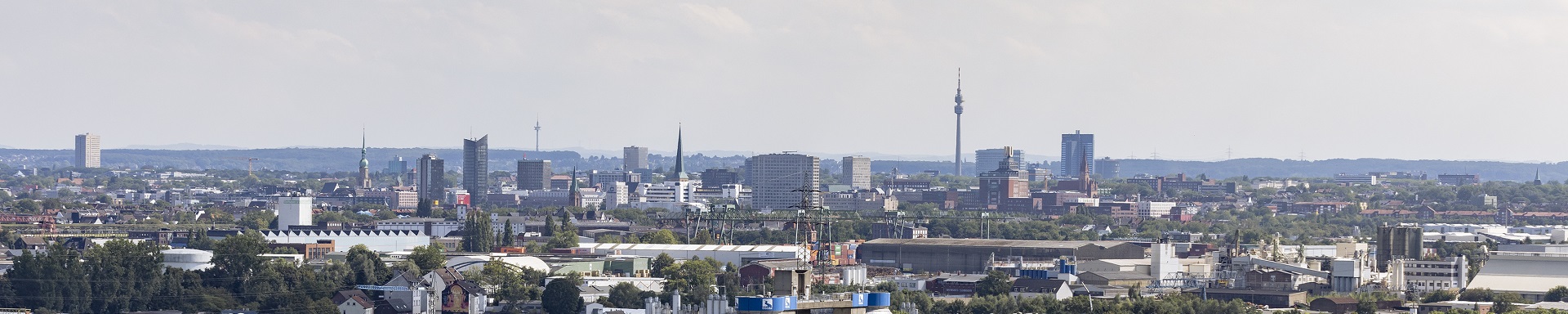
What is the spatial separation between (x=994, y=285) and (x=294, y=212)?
202 ft

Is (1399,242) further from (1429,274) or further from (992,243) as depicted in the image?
(992,243)

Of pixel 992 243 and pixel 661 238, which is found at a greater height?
pixel 992 243

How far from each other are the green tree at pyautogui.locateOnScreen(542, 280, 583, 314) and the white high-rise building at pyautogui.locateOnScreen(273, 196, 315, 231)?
194ft

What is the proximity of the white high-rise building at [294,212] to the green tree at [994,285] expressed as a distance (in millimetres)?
56794

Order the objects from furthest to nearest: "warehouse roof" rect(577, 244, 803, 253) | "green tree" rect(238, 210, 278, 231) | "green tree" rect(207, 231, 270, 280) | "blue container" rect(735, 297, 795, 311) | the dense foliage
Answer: "green tree" rect(238, 210, 278, 231)
"warehouse roof" rect(577, 244, 803, 253)
"green tree" rect(207, 231, 270, 280)
the dense foliage
"blue container" rect(735, 297, 795, 311)

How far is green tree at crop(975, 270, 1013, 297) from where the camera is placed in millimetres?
78938

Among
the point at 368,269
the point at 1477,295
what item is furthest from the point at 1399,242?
→ the point at 368,269

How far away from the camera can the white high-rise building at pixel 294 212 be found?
13212 centimetres

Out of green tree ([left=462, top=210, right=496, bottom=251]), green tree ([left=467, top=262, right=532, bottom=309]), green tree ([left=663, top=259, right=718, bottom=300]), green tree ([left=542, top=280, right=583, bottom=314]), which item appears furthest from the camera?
green tree ([left=462, top=210, right=496, bottom=251])

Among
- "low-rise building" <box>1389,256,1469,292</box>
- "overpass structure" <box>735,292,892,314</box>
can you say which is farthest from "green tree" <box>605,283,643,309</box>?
"overpass structure" <box>735,292,892,314</box>

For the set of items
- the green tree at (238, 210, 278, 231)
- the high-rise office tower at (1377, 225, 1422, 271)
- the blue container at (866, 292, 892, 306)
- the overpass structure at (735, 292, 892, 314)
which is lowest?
the green tree at (238, 210, 278, 231)

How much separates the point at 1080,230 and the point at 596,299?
7684 centimetres

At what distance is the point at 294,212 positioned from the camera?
133250 mm

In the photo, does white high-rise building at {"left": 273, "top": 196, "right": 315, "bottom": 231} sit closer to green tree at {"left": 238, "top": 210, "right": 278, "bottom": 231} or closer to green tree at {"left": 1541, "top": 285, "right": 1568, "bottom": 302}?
green tree at {"left": 238, "top": 210, "right": 278, "bottom": 231}
